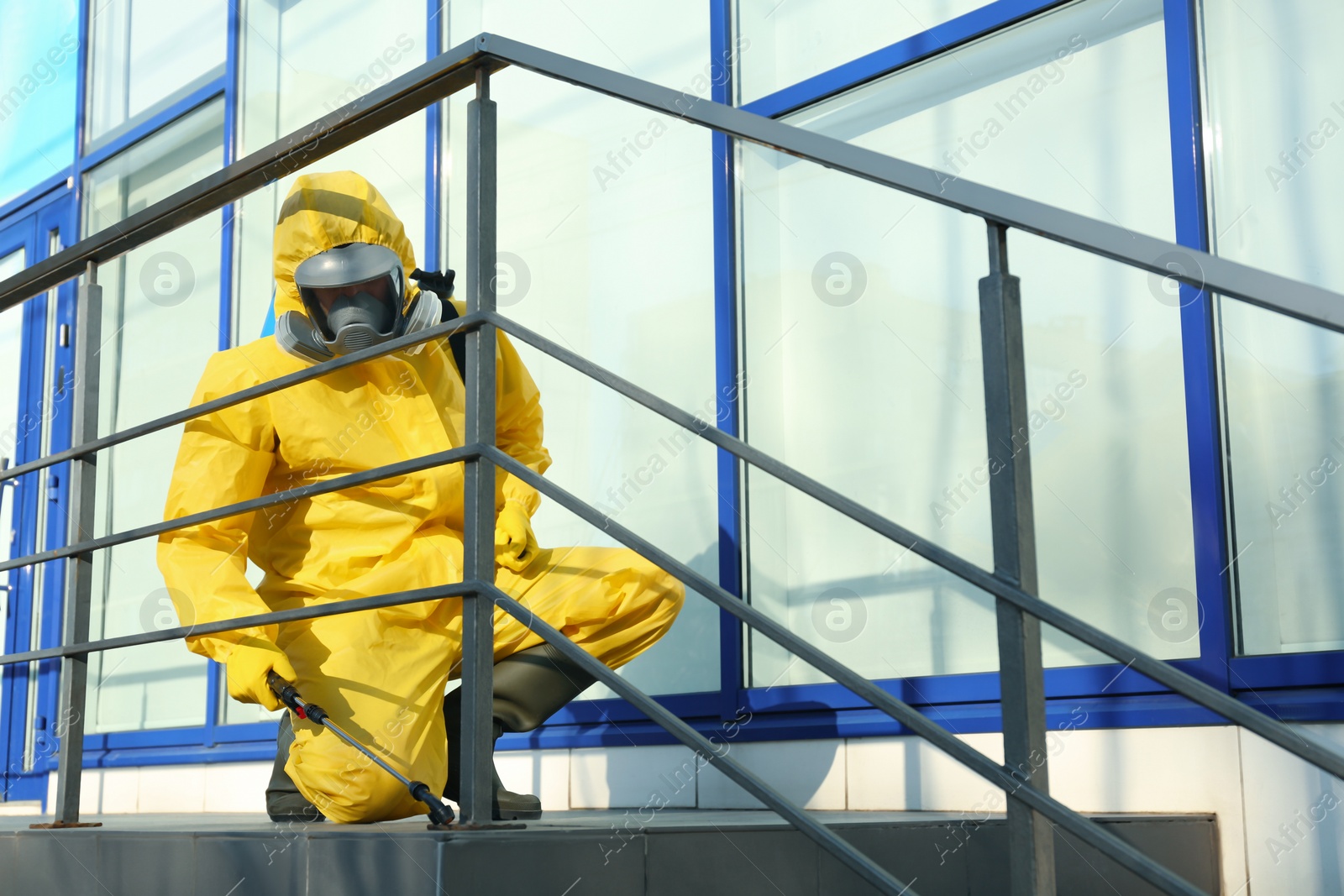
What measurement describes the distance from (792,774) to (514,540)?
114cm

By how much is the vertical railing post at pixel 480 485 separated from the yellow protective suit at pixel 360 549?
73 centimetres

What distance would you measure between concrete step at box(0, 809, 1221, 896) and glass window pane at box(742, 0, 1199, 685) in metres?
0.69

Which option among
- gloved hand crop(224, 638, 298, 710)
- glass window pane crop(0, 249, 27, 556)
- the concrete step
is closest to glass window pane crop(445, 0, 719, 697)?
the concrete step

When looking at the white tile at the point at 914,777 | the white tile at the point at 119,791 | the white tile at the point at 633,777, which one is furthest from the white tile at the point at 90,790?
the white tile at the point at 914,777

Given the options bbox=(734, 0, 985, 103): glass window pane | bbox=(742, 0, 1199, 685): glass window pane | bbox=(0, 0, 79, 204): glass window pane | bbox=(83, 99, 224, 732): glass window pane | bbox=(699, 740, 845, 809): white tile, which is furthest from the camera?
bbox=(0, 0, 79, 204): glass window pane

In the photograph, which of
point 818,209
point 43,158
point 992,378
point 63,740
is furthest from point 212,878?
point 43,158

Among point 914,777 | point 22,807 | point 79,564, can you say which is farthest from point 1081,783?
point 22,807

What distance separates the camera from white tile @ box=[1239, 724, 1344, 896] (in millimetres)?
2268

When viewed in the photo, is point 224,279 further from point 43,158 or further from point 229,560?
point 229,560

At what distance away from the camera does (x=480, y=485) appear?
4.99 feet

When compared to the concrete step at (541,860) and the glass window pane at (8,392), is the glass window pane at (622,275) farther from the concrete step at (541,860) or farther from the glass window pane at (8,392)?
the glass window pane at (8,392)

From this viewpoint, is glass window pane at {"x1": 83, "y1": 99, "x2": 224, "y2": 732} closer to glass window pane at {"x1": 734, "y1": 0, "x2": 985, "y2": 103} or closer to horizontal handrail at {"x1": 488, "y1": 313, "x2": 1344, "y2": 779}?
glass window pane at {"x1": 734, "y1": 0, "x2": 985, "y2": 103}

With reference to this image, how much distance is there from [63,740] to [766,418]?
189cm

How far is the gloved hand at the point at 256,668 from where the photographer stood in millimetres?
1985
